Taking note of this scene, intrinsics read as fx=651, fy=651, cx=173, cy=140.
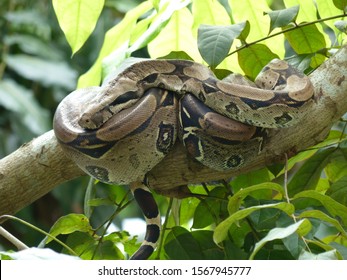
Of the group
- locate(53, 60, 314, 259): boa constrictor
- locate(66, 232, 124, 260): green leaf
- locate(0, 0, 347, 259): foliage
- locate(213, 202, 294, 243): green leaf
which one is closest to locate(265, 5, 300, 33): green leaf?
locate(0, 0, 347, 259): foliage

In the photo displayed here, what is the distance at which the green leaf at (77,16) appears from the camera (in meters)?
2.10

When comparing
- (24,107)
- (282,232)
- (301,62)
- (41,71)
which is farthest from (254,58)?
(41,71)

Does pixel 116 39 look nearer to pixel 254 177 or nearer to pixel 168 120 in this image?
pixel 168 120

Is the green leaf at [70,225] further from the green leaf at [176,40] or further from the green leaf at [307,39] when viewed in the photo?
the green leaf at [307,39]

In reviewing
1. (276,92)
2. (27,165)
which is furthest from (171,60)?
(27,165)

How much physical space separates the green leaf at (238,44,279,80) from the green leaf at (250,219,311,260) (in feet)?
2.73

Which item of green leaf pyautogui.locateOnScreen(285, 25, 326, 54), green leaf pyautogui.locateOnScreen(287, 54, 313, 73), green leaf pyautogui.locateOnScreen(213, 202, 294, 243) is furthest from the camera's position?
green leaf pyautogui.locateOnScreen(285, 25, 326, 54)

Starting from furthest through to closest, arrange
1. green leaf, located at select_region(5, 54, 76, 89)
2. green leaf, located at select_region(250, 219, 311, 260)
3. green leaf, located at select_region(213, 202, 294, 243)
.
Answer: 1. green leaf, located at select_region(5, 54, 76, 89)
2. green leaf, located at select_region(213, 202, 294, 243)
3. green leaf, located at select_region(250, 219, 311, 260)

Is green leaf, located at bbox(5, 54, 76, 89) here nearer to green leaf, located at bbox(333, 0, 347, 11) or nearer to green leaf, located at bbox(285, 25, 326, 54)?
green leaf, located at bbox(285, 25, 326, 54)

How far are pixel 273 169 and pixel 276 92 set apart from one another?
30cm

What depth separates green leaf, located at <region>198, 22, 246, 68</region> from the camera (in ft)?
6.17

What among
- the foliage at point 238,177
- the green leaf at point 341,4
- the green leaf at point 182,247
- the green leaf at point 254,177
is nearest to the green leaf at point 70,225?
the foliage at point 238,177

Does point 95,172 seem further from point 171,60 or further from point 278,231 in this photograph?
point 278,231

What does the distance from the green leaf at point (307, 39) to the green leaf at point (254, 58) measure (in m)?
0.11
